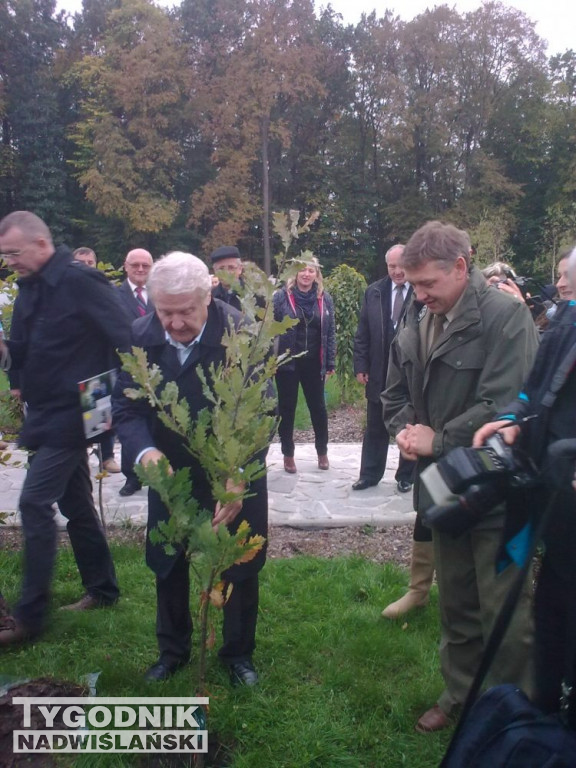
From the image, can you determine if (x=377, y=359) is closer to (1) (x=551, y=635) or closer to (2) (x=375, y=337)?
(2) (x=375, y=337)

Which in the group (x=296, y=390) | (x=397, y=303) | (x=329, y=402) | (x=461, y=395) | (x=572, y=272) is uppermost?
(x=572, y=272)

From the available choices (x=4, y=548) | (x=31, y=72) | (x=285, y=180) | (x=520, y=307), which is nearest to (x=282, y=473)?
(x=4, y=548)

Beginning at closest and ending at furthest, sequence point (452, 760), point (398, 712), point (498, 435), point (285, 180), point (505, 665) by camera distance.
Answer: point (452, 760) → point (498, 435) → point (505, 665) → point (398, 712) → point (285, 180)

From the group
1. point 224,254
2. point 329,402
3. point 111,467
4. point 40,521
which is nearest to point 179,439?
point 40,521

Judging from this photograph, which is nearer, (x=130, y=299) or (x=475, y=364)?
(x=475, y=364)

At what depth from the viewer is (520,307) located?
2.82 meters

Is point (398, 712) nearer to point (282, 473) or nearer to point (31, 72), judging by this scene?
point (282, 473)

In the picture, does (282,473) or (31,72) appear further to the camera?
(31,72)

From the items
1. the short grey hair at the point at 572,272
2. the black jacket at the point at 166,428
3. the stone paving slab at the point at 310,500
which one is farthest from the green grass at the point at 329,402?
the short grey hair at the point at 572,272

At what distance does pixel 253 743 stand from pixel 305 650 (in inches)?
29.1

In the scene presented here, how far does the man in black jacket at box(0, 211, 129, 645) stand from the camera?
3615 mm

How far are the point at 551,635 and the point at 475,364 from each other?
1.05 m

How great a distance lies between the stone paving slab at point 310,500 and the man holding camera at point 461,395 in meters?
2.63

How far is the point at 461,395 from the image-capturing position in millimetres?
2879
